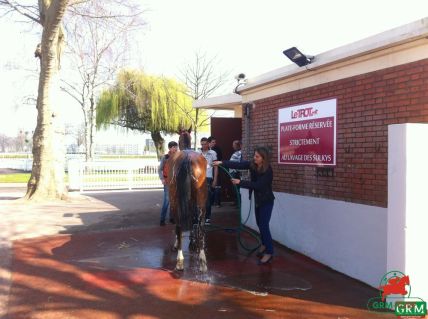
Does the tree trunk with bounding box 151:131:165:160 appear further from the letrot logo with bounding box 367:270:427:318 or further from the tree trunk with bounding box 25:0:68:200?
the letrot logo with bounding box 367:270:427:318

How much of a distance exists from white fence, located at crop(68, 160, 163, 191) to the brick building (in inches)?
394

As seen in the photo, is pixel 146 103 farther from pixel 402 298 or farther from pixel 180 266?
pixel 402 298

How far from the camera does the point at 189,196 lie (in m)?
5.89

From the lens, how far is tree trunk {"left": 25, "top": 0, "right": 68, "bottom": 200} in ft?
42.0

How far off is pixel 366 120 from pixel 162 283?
11.4 feet

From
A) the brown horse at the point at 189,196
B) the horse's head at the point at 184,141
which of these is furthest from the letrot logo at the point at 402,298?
the horse's head at the point at 184,141

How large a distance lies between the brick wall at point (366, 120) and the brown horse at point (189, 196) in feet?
6.55

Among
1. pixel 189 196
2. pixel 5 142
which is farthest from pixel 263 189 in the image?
pixel 5 142

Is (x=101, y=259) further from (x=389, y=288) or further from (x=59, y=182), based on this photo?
(x=59, y=182)

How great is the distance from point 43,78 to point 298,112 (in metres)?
8.94

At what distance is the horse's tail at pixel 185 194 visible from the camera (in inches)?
231

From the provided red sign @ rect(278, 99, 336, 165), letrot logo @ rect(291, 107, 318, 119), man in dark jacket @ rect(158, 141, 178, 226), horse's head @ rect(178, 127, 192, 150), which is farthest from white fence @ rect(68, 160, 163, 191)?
letrot logo @ rect(291, 107, 318, 119)

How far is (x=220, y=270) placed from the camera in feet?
19.7

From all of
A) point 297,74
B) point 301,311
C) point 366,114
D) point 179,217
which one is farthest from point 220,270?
point 297,74
